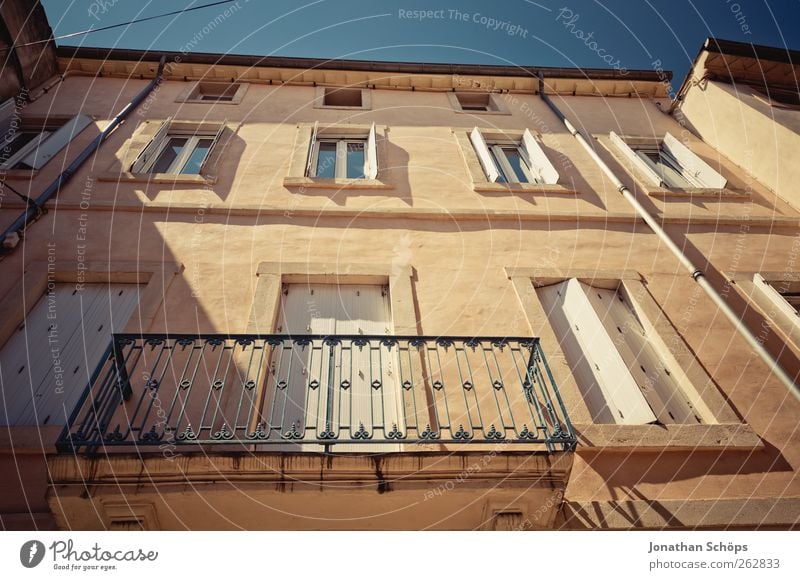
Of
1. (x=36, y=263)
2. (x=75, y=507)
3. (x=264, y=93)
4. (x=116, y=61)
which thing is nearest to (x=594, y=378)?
(x=75, y=507)

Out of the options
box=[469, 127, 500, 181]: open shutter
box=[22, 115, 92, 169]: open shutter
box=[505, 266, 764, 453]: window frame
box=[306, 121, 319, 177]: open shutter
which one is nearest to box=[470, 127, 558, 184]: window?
box=[469, 127, 500, 181]: open shutter

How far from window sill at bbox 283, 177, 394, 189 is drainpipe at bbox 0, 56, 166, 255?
335 cm

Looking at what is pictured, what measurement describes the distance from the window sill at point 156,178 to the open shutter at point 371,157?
2.59m

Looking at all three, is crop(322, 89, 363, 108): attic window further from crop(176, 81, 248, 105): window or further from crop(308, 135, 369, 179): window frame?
crop(308, 135, 369, 179): window frame

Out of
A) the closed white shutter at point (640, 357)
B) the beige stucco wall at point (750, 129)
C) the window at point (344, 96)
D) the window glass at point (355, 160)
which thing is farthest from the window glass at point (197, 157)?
the beige stucco wall at point (750, 129)

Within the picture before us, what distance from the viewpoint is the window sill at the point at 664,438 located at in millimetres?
4371

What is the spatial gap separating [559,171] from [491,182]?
1.40m

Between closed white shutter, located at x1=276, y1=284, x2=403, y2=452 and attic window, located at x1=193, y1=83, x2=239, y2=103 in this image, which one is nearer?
closed white shutter, located at x1=276, y1=284, x2=403, y2=452

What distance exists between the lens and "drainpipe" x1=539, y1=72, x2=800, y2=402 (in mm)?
4695

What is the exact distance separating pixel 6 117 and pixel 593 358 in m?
10.7

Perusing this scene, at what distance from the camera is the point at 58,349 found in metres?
5.07

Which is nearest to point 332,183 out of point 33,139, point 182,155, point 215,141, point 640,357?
point 215,141
